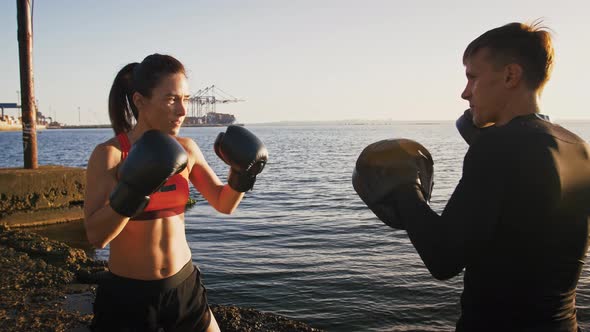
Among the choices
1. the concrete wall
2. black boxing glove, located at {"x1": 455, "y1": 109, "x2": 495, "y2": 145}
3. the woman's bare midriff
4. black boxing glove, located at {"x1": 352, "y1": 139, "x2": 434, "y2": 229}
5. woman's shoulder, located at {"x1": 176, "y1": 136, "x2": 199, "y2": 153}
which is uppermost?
black boxing glove, located at {"x1": 455, "y1": 109, "x2": 495, "y2": 145}

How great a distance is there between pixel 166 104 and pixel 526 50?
174 cm

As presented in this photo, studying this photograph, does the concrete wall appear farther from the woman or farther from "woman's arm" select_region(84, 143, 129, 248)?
"woman's arm" select_region(84, 143, 129, 248)

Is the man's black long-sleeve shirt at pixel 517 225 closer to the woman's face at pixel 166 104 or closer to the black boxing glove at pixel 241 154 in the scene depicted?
Answer: the black boxing glove at pixel 241 154

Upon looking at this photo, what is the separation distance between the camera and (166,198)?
2.71 m

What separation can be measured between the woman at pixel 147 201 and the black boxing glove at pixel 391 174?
3.04 feet

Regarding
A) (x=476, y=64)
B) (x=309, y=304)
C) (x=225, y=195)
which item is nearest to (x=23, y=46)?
(x=309, y=304)

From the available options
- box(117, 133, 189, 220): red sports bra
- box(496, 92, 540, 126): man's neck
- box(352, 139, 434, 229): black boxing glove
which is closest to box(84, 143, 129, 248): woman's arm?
A: box(117, 133, 189, 220): red sports bra

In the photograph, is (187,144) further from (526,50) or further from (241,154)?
(526,50)

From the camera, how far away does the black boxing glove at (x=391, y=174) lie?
1.95m

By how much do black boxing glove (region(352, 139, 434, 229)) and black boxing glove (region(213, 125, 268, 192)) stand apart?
936 millimetres

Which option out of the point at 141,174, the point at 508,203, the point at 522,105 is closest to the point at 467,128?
the point at 522,105

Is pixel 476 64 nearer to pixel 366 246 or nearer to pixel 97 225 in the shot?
pixel 97 225

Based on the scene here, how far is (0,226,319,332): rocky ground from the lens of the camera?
165 inches

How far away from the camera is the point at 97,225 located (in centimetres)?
243
